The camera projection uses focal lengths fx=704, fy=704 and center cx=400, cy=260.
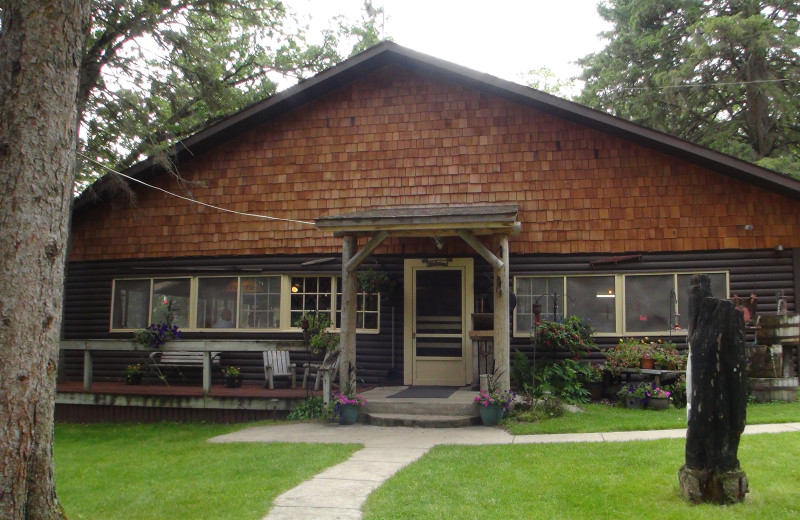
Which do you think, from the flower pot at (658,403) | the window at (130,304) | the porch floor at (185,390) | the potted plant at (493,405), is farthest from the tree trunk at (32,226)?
the window at (130,304)

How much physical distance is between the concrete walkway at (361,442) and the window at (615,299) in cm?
331

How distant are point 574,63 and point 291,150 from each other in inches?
670

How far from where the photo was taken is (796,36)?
18.4 m

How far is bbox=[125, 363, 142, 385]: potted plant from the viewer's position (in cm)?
1280

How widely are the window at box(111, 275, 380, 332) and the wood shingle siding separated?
1.89 feet

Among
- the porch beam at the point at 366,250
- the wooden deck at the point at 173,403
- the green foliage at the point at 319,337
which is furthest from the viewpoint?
the wooden deck at the point at 173,403

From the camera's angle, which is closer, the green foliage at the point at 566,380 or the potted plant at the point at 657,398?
the potted plant at the point at 657,398

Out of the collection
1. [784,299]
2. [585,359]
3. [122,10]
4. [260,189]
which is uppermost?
[122,10]

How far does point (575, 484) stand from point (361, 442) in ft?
10.1

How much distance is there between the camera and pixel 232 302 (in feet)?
42.8

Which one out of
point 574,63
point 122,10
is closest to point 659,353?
point 122,10

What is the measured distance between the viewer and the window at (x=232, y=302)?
497 inches

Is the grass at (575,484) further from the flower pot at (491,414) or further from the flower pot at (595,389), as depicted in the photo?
the flower pot at (595,389)

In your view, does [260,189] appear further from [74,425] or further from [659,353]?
[659,353]
